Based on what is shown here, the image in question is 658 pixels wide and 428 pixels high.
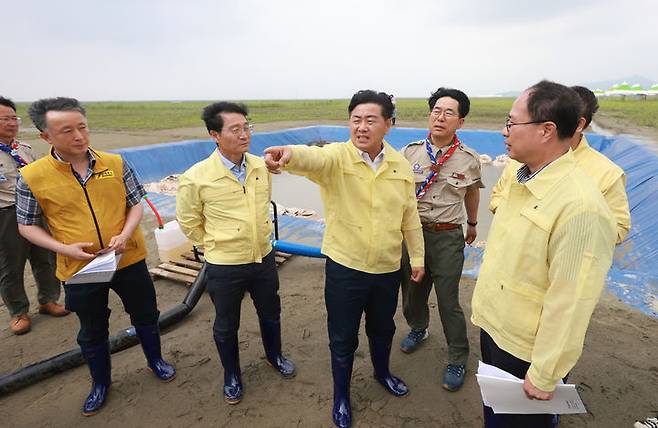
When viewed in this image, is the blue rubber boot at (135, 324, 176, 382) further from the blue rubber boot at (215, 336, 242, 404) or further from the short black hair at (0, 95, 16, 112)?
the short black hair at (0, 95, 16, 112)

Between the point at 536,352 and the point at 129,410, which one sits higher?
the point at 536,352

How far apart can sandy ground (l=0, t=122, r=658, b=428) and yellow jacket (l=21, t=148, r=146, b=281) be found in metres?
1.07

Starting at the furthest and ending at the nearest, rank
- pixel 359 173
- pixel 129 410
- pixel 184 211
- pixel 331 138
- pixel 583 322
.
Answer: pixel 331 138
pixel 129 410
pixel 184 211
pixel 359 173
pixel 583 322

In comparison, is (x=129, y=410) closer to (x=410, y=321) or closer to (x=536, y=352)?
(x=410, y=321)

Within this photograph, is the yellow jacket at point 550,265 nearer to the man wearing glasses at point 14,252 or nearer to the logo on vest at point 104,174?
the logo on vest at point 104,174

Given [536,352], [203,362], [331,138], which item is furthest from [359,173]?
[331,138]

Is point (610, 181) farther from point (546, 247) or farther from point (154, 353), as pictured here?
point (154, 353)

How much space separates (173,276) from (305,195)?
5242 mm

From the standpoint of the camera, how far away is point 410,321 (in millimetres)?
3191

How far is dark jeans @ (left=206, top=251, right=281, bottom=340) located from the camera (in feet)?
7.88

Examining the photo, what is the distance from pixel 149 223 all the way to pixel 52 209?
442 cm

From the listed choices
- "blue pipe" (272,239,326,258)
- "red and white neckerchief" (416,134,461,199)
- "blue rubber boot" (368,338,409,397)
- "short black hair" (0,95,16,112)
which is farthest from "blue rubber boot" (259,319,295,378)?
"short black hair" (0,95,16,112)

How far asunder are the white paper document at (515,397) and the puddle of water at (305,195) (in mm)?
5246

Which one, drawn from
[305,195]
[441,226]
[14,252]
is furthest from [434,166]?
[305,195]
